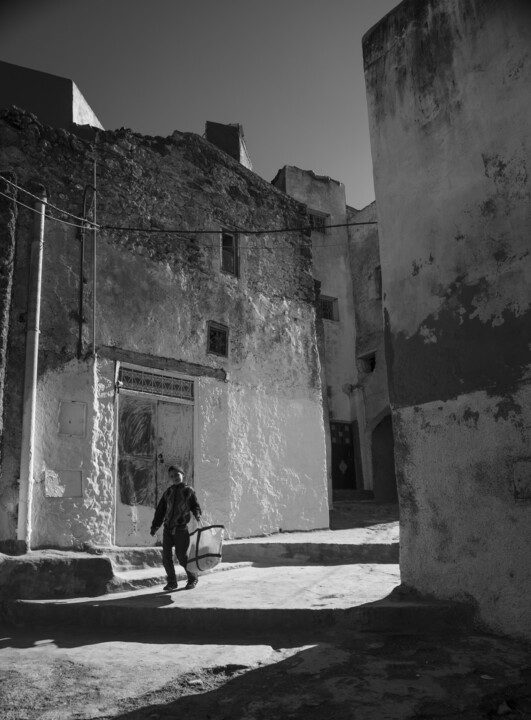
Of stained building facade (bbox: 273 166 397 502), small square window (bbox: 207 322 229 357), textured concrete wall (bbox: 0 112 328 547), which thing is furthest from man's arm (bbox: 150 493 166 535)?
stained building facade (bbox: 273 166 397 502)

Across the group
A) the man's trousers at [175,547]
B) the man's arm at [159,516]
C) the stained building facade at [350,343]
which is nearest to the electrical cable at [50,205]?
the man's arm at [159,516]

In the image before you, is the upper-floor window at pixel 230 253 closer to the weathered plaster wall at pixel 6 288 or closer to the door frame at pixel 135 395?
the door frame at pixel 135 395

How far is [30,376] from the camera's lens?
27.5 ft

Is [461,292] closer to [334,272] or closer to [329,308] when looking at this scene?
[329,308]

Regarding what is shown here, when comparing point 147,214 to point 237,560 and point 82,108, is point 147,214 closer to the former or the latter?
point 82,108

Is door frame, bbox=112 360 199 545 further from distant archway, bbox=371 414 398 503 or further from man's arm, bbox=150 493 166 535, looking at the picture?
distant archway, bbox=371 414 398 503

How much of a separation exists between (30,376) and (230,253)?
5.10m

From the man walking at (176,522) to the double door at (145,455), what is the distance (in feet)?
7.34

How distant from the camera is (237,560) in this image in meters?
9.25

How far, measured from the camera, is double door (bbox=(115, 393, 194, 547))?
9.42m

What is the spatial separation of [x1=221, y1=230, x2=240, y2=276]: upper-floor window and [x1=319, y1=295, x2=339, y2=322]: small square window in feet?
23.0

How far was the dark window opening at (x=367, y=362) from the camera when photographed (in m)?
18.8

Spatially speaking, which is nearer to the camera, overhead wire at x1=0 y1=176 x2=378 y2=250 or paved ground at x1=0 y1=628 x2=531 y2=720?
paved ground at x1=0 y1=628 x2=531 y2=720

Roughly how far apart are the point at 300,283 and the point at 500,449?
8.47m
